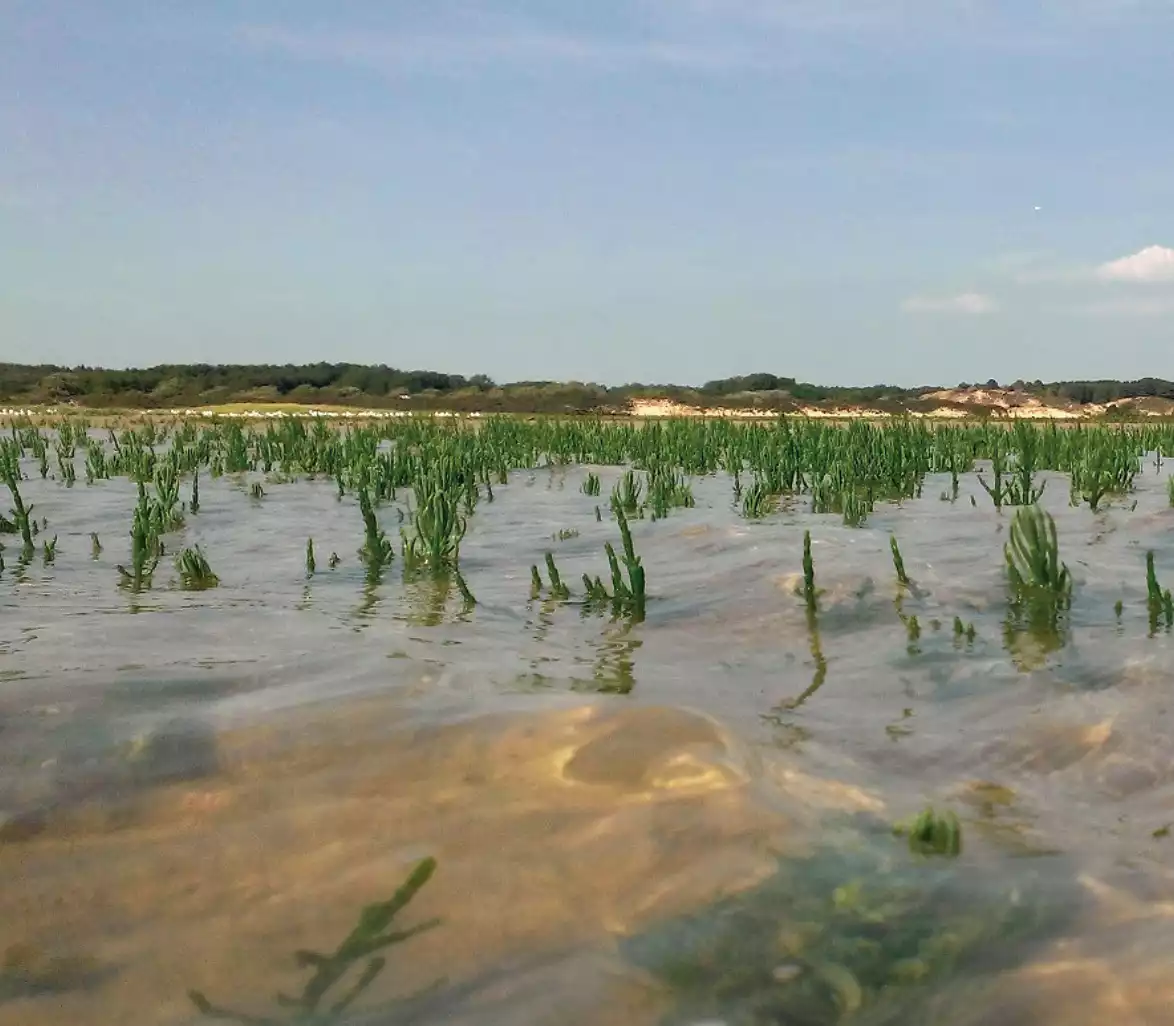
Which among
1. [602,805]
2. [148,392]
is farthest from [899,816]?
[148,392]

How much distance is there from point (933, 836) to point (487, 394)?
45348 millimetres

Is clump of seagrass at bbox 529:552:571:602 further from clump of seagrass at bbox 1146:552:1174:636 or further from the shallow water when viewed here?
clump of seagrass at bbox 1146:552:1174:636

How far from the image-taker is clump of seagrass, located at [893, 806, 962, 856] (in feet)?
6.20

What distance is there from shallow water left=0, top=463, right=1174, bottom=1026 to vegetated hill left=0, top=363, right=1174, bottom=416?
36166 mm

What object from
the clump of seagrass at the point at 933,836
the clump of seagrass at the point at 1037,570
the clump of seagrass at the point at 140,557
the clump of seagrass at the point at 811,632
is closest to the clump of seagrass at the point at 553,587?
the clump of seagrass at the point at 811,632

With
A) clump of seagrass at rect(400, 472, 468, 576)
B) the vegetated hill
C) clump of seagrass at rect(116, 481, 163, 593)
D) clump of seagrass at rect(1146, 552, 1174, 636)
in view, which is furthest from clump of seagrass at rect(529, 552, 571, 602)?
the vegetated hill

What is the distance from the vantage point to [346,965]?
1.54 m

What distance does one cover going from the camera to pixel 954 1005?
1.43m

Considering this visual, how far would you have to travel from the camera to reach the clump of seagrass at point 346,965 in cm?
142

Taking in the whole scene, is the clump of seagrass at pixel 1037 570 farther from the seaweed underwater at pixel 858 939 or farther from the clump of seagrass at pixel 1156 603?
the seaweed underwater at pixel 858 939

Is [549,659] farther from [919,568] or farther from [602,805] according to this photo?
[919,568]

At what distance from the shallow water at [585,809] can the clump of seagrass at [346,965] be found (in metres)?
0.02

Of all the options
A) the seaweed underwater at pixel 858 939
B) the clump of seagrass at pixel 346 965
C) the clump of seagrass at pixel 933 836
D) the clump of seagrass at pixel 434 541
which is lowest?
the clump of seagrass at pixel 346 965

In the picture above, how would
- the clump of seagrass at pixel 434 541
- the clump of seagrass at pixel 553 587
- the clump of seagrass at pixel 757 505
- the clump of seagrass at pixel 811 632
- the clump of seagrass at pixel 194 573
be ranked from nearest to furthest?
the clump of seagrass at pixel 811 632, the clump of seagrass at pixel 553 587, the clump of seagrass at pixel 194 573, the clump of seagrass at pixel 434 541, the clump of seagrass at pixel 757 505
